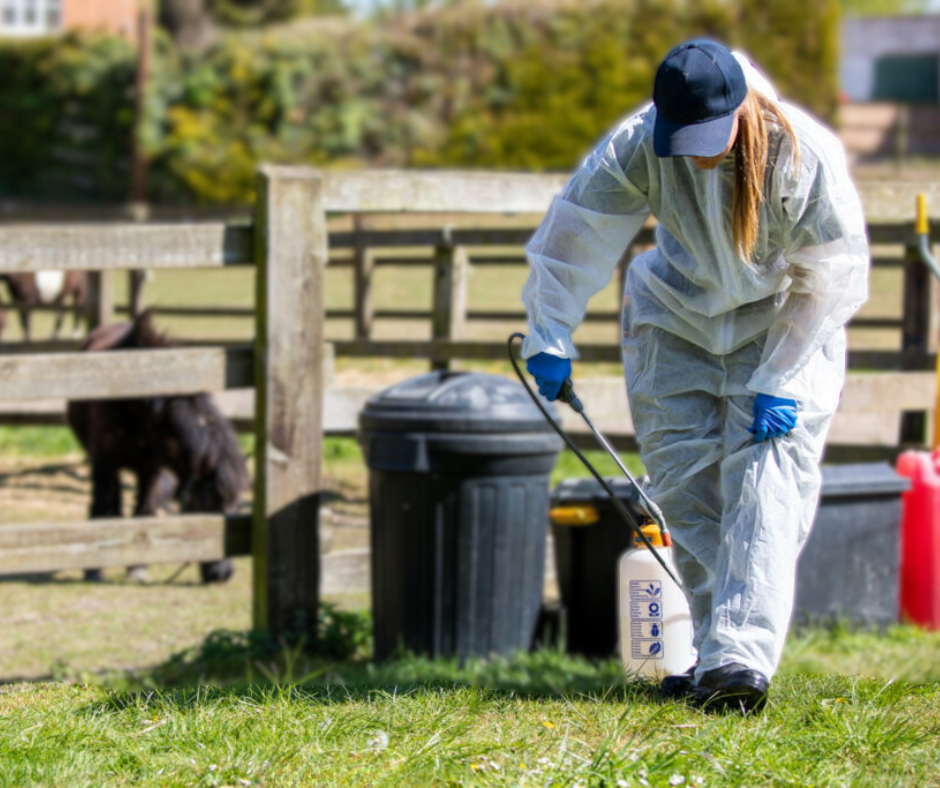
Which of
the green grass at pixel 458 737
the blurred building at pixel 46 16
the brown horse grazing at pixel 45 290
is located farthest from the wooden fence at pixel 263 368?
the blurred building at pixel 46 16

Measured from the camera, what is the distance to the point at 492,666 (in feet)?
16.2

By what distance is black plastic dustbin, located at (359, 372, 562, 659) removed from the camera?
4.86 meters

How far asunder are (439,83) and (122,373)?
22695 mm

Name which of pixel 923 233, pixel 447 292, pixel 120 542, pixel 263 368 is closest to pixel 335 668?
pixel 120 542

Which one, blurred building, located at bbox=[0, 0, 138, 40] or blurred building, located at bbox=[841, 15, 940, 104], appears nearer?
blurred building, located at bbox=[0, 0, 138, 40]

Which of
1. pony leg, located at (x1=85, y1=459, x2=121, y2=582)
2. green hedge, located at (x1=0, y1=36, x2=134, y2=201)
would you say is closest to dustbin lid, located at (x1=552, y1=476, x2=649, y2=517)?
pony leg, located at (x1=85, y1=459, x2=121, y2=582)

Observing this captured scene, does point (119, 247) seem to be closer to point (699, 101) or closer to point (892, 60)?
point (699, 101)

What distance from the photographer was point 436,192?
17.7 ft

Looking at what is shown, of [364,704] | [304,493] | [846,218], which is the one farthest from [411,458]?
[846,218]

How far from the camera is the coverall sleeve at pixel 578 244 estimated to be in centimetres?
329

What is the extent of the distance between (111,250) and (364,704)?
2.43 metres

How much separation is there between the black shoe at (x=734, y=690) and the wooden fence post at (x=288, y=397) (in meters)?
2.42

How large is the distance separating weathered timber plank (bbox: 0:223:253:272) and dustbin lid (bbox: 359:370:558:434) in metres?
0.86

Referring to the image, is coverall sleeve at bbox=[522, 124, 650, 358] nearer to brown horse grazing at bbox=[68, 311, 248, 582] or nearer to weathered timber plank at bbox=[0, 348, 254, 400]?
weathered timber plank at bbox=[0, 348, 254, 400]
